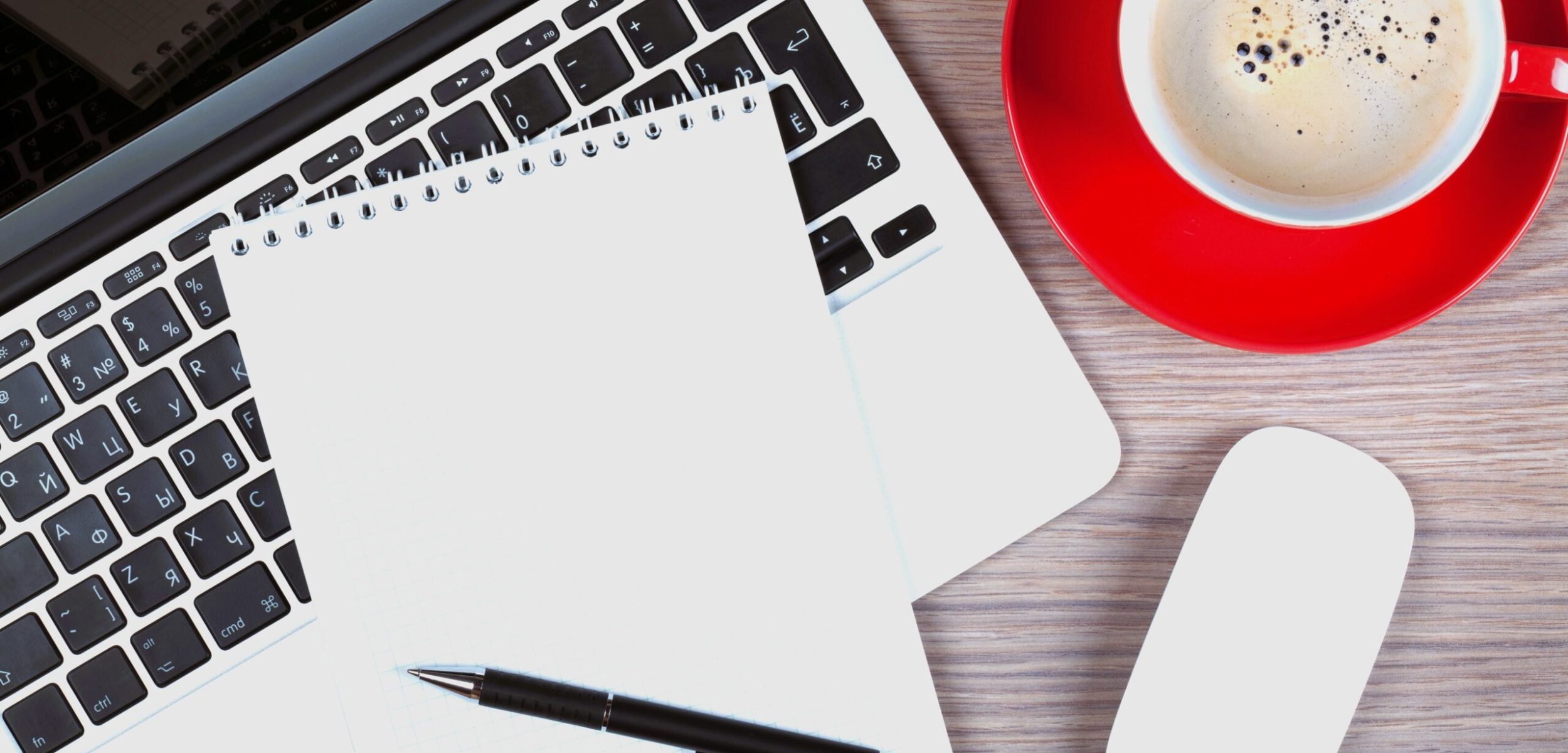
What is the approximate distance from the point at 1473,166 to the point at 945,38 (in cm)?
25

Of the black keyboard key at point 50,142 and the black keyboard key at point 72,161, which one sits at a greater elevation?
the black keyboard key at point 50,142

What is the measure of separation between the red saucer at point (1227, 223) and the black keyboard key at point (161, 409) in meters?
0.41

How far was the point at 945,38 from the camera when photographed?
1.74ft

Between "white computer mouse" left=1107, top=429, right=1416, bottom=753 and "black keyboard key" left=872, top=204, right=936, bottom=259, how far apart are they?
0.18m

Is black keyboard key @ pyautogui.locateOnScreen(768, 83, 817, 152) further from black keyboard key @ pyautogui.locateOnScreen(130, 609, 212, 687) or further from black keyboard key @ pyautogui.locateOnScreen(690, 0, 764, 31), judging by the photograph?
black keyboard key @ pyautogui.locateOnScreen(130, 609, 212, 687)

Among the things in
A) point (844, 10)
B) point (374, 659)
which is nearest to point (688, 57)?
point (844, 10)

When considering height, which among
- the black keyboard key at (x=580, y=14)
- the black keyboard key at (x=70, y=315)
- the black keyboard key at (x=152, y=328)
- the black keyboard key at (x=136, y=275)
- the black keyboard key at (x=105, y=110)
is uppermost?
the black keyboard key at (x=105, y=110)

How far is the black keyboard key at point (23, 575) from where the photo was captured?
0.50m

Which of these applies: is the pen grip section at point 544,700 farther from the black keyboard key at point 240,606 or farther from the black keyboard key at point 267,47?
the black keyboard key at point 267,47

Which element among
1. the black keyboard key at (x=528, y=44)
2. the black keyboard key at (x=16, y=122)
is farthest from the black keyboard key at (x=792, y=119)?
the black keyboard key at (x=16, y=122)

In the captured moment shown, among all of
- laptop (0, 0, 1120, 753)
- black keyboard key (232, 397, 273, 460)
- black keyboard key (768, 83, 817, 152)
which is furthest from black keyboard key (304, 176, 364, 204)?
black keyboard key (768, 83, 817, 152)

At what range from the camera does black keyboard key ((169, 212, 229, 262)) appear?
0.51 meters

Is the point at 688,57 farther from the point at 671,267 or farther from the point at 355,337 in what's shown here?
the point at 355,337

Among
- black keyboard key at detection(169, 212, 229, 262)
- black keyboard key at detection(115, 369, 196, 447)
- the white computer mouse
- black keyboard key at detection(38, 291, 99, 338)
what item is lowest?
the white computer mouse
